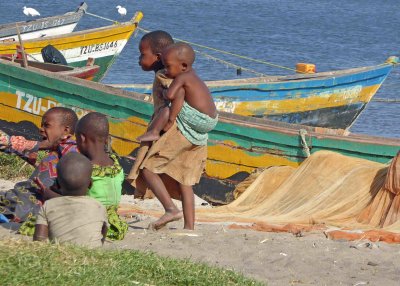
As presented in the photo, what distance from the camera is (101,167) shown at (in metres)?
6.44

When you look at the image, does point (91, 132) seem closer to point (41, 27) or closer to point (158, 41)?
point (158, 41)

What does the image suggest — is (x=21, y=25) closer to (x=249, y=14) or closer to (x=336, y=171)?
(x=336, y=171)

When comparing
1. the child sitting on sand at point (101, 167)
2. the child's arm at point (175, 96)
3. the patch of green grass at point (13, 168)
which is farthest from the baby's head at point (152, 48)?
the patch of green grass at point (13, 168)

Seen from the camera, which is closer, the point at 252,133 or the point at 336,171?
the point at 336,171

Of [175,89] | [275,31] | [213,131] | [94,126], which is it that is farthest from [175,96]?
[275,31]

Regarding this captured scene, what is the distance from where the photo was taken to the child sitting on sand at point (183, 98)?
6906mm

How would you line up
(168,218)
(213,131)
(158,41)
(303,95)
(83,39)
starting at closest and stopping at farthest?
1. (168,218)
2. (158,41)
3. (213,131)
4. (303,95)
5. (83,39)

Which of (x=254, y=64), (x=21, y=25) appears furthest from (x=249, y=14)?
(x=21, y=25)

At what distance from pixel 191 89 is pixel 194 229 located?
3.21 feet

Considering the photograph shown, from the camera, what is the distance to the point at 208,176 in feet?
33.7

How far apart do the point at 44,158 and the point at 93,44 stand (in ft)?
34.8

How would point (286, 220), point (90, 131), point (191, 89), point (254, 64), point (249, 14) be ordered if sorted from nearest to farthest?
point (90, 131) < point (191, 89) < point (286, 220) < point (254, 64) < point (249, 14)

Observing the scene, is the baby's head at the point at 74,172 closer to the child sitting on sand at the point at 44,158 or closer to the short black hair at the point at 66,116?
the child sitting on sand at the point at 44,158

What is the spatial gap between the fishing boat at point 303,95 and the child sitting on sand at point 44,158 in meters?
6.65
